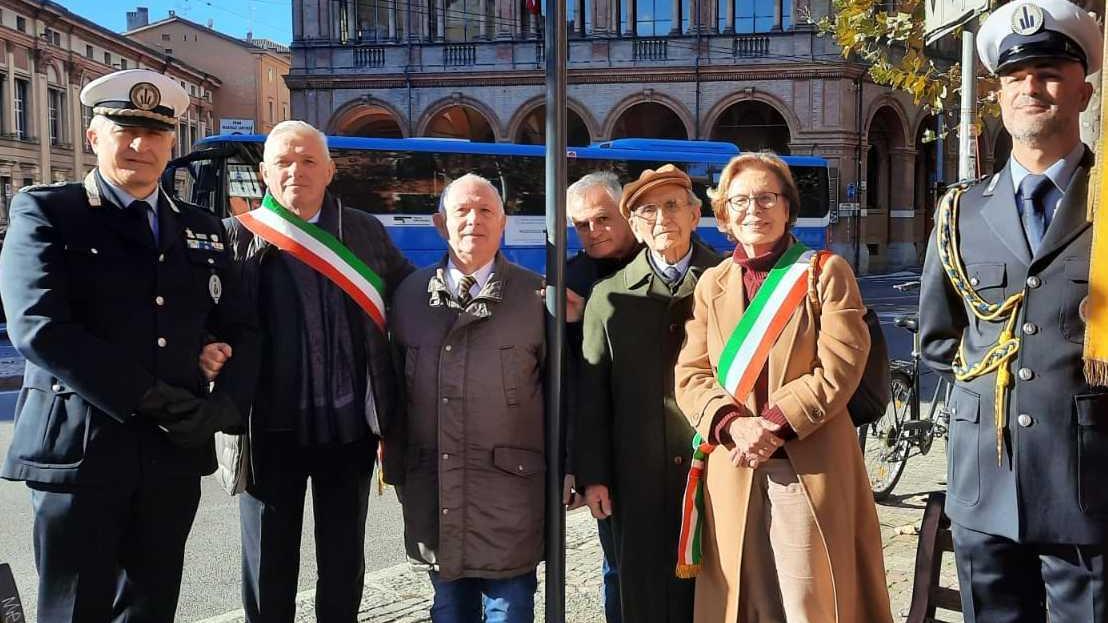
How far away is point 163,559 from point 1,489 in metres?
4.53

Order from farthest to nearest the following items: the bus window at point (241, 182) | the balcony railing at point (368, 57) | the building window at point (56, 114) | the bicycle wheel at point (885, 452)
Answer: the building window at point (56, 114) < the balcony railing at point (368, 57) < the bus window at point (241, 182) < the bicycle wheel at point (885, 452)

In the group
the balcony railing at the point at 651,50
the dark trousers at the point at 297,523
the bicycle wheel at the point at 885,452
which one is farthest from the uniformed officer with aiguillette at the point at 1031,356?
the balcony railing at the point at 651,50

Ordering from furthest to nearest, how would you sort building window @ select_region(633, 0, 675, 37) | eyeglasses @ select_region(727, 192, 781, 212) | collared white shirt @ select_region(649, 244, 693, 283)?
1. building window @ select_region(633, 0, 675, 37)
2. collared white shirt @ select_region(649, 244, 693, 283)
3. eyeglasses @ select_region(727, 192, 781, 212)

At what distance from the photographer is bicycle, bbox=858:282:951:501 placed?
6.29 metres

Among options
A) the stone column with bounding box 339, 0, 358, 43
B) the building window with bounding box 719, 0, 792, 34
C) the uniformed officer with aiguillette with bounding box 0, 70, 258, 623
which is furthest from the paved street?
the stone column with bounding box 339, 0, 358, 43

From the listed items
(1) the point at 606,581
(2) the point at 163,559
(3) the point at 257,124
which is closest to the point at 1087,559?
(1) the point at 606,581

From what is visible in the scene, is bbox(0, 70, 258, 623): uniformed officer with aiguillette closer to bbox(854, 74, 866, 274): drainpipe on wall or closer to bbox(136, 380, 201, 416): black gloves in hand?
bbox(136, 380, 201, 416): black gloves in hand

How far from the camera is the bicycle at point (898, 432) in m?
6.29

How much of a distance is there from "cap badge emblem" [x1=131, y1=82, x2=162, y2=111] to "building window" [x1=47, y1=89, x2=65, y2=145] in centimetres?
4406

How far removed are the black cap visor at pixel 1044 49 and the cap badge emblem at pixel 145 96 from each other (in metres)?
2.42

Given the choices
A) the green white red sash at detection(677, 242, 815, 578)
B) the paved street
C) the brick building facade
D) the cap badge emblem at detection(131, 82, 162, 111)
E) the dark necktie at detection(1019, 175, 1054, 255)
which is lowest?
the paved street

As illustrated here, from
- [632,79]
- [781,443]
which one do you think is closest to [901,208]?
[632,79]

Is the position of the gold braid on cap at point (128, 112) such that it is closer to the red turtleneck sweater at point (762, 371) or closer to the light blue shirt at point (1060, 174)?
the red turtleneck sweater at point (762, 371)

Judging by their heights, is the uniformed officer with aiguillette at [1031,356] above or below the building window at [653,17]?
below
